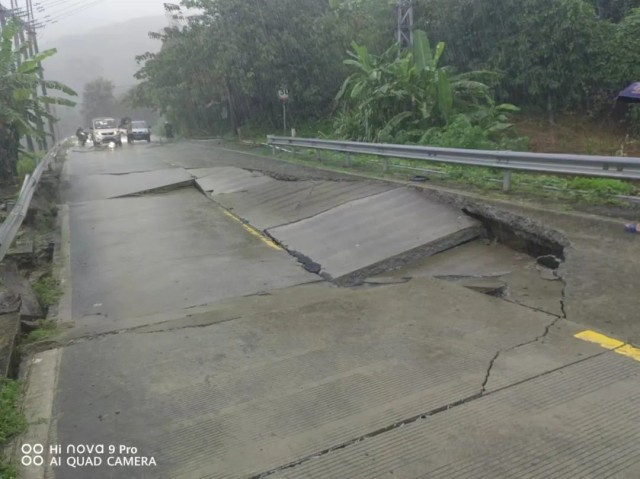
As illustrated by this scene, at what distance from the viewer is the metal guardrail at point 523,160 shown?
293 inches

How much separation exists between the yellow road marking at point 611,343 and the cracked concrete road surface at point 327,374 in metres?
0.05

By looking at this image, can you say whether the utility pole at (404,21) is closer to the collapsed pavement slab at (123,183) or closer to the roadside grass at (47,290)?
the collapsed pavement slab at (123,183)

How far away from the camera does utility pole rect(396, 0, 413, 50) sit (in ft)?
76.2

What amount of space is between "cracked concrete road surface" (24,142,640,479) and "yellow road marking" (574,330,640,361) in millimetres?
48

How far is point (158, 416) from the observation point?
367 centimetres

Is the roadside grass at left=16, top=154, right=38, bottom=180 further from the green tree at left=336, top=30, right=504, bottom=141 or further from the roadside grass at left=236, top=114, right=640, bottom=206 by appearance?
the green tree at left=336, top=30, right=504, bottom=141

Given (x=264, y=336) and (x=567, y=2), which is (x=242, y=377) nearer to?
(x=264, y=336)

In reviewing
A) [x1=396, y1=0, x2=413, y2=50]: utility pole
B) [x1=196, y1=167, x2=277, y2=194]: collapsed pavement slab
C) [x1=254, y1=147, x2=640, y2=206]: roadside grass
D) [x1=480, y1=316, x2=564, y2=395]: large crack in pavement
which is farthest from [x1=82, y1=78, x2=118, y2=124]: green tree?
[x1=480, y1=316, x2=564, y2=395]: large crack in pavement

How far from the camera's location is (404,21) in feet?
83.6

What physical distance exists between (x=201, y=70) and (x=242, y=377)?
30.0 meters

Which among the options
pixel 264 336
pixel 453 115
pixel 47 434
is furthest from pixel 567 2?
pixel 47 434

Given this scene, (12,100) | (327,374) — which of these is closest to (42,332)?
(327,374)

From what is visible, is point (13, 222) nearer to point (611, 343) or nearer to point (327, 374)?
point (327, 374)

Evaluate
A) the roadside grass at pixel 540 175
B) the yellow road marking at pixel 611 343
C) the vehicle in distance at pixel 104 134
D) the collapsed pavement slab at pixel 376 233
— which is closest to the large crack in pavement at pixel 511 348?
the yellow road marking at pixel 611 343
